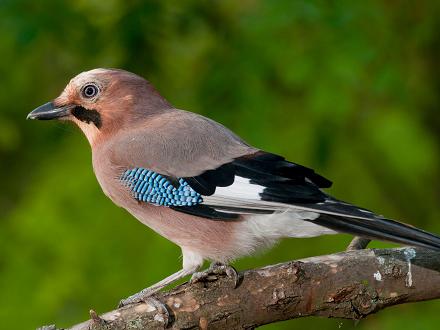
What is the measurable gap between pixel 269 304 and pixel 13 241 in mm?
3365

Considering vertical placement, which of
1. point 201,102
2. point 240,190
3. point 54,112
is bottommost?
point 240,190

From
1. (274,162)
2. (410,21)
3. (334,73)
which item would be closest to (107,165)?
(274,162)

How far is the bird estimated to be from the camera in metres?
4.32

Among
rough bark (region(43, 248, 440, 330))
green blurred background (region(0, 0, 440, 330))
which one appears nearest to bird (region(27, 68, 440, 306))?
rough bark (region(43, 248, 440, 330))

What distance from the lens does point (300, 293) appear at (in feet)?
13.7

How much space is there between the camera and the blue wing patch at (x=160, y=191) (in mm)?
4664

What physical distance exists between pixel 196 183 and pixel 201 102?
229 centimetres

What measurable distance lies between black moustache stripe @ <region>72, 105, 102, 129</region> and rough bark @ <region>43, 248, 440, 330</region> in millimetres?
1451

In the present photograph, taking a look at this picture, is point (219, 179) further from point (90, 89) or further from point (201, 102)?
point (201, 102)

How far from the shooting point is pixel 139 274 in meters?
6.70

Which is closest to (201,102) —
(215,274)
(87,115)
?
(87,115)

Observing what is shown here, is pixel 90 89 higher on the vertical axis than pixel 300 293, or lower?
higher

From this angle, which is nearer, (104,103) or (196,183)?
(196,183)

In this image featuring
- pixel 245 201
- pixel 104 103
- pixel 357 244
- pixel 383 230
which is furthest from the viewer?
pixel 104 103
